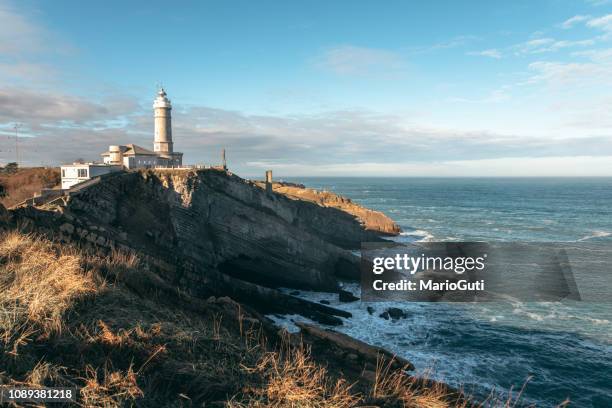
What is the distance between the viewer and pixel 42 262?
7.26 meters

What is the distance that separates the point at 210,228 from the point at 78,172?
48.1 ft

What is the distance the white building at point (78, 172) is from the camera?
3300 cm

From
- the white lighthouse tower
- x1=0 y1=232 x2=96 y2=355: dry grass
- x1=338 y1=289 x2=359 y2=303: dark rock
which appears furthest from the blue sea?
the white lighthouse tower

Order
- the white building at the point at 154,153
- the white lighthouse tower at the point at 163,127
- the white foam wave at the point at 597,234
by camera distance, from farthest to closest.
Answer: the white foam wave at the point at 597,234, the white lighthouse tower at the point at 163,127, the white building at the point at 154,153

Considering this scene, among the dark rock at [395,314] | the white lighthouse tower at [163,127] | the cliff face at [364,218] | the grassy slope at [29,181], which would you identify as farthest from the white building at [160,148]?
the dark rock at [395,314]

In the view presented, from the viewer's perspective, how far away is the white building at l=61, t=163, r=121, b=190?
33.0 metres

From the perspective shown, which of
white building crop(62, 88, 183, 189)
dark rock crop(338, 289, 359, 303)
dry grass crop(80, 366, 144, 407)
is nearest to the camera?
dry grass crop(80, 366, 144, 407)

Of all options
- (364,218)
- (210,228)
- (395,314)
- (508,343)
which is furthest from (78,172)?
(364,218)

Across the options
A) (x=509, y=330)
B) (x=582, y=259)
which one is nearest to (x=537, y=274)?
(x=582, y=259)

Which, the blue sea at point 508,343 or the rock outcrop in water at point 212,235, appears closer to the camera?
the blue sea at point 508,343

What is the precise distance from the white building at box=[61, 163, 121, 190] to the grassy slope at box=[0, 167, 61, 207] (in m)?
2.44

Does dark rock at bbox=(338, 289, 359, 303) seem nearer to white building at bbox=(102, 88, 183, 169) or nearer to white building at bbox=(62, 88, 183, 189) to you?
white building at bbox=(62, 88, 183, 189)

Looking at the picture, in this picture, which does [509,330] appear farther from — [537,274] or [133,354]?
[133,354]

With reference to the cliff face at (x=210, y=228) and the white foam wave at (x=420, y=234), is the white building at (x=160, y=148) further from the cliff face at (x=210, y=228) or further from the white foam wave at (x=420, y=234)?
the white foam wave at (x=420, y=234)
